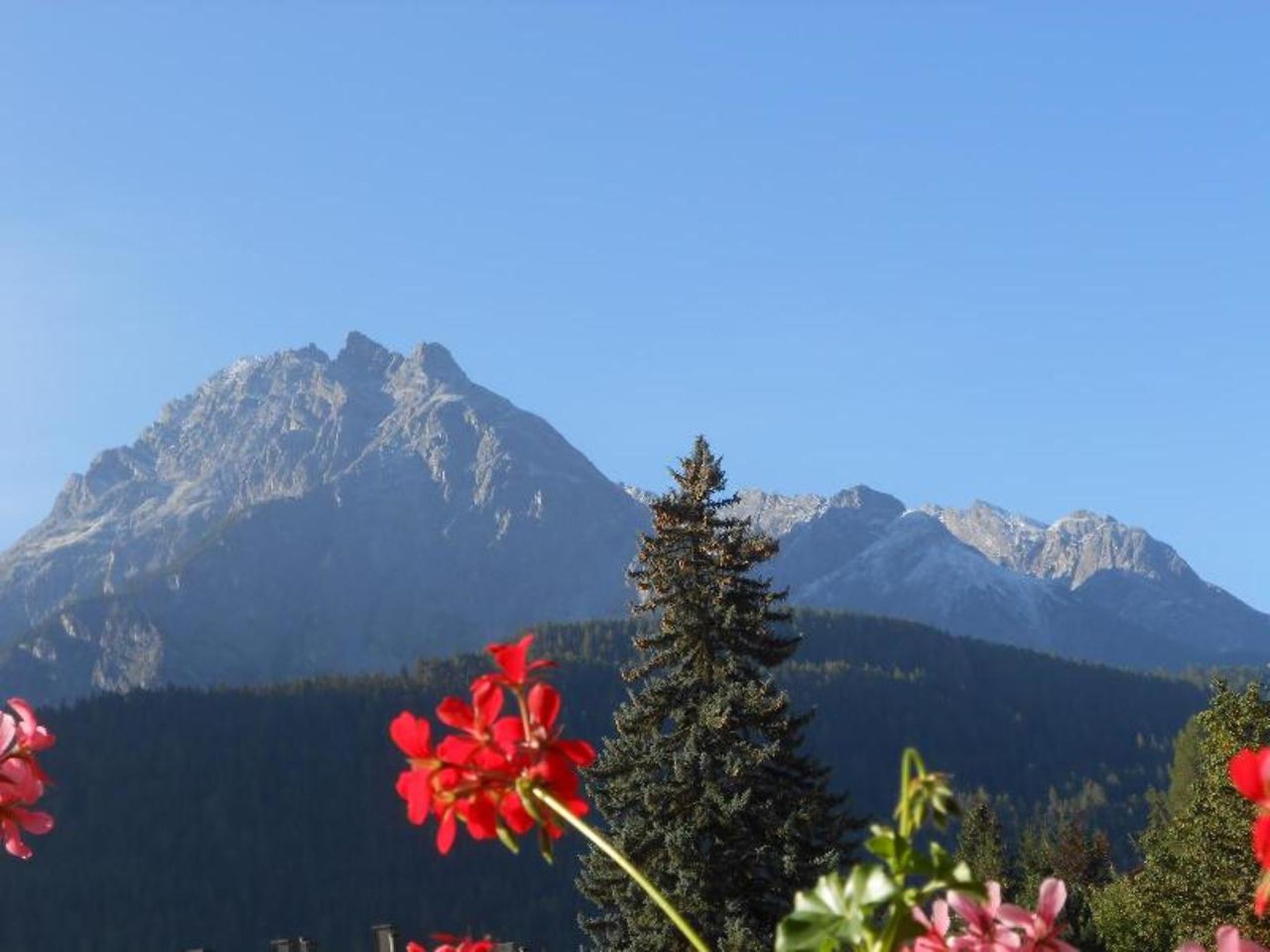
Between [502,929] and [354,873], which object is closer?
[502,929]

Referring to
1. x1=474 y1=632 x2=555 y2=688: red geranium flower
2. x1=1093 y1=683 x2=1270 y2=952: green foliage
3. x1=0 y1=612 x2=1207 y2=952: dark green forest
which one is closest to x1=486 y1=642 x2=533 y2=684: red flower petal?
x1=474 y1=632 x2=555 y2=688: red geranium flower

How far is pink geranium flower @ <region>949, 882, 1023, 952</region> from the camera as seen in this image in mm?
2014

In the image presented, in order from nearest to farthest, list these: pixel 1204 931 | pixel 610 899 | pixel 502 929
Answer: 1. pixel 610 899
2. pixel 1204 931
3. pixel 502 929

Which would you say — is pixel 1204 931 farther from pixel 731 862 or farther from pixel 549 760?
pixel 549 760

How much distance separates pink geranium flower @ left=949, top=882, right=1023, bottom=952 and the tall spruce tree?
21.1 meters

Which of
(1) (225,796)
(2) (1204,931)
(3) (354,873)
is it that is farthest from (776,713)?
(1) (225,796)

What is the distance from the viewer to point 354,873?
17238 cm

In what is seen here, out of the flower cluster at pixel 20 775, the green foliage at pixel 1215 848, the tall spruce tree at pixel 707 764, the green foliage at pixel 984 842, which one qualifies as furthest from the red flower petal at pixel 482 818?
the green foliage at pixel 984 842

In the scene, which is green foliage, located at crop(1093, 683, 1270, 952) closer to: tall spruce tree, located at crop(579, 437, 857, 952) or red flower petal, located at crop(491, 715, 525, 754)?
tall spruce tree, located at crop(579, 437, 857, 952)

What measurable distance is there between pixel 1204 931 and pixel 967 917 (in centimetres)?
2951

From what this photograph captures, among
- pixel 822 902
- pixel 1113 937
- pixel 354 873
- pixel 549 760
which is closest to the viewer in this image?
pixel 822 902

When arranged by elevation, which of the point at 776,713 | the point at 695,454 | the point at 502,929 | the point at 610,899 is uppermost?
the point at 695,454

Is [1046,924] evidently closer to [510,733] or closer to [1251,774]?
[1251,774]

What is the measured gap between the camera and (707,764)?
80.4 ft
